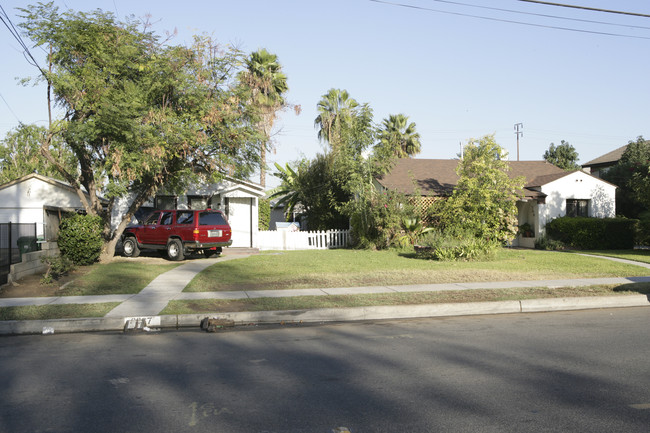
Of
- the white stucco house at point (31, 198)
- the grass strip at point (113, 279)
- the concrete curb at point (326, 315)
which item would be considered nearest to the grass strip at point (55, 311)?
the concrete curb at point (326, 315)

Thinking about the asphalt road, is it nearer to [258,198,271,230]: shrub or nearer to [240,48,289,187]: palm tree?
[258,198,271,230]: shrub

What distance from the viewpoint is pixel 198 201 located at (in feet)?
78.8

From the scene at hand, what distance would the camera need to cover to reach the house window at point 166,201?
23547 millimetres

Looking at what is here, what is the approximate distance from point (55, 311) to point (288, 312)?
4127 mm

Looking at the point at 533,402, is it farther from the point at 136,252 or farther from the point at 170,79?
the point at 136,252

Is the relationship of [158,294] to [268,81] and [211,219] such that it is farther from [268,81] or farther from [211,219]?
[268,81]

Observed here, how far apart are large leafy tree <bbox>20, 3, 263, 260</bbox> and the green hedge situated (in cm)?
1516

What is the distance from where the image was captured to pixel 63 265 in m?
12.9

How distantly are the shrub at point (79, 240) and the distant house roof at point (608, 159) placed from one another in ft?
128

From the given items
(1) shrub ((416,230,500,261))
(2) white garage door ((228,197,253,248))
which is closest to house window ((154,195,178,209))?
(2) white garage door ((228,197,253,248))

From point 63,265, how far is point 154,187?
5278 millimetres

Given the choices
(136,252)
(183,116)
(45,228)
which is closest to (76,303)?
(183,116)

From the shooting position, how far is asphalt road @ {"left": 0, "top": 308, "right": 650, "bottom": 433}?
4.31 m

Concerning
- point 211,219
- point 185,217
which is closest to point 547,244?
point 211,219
